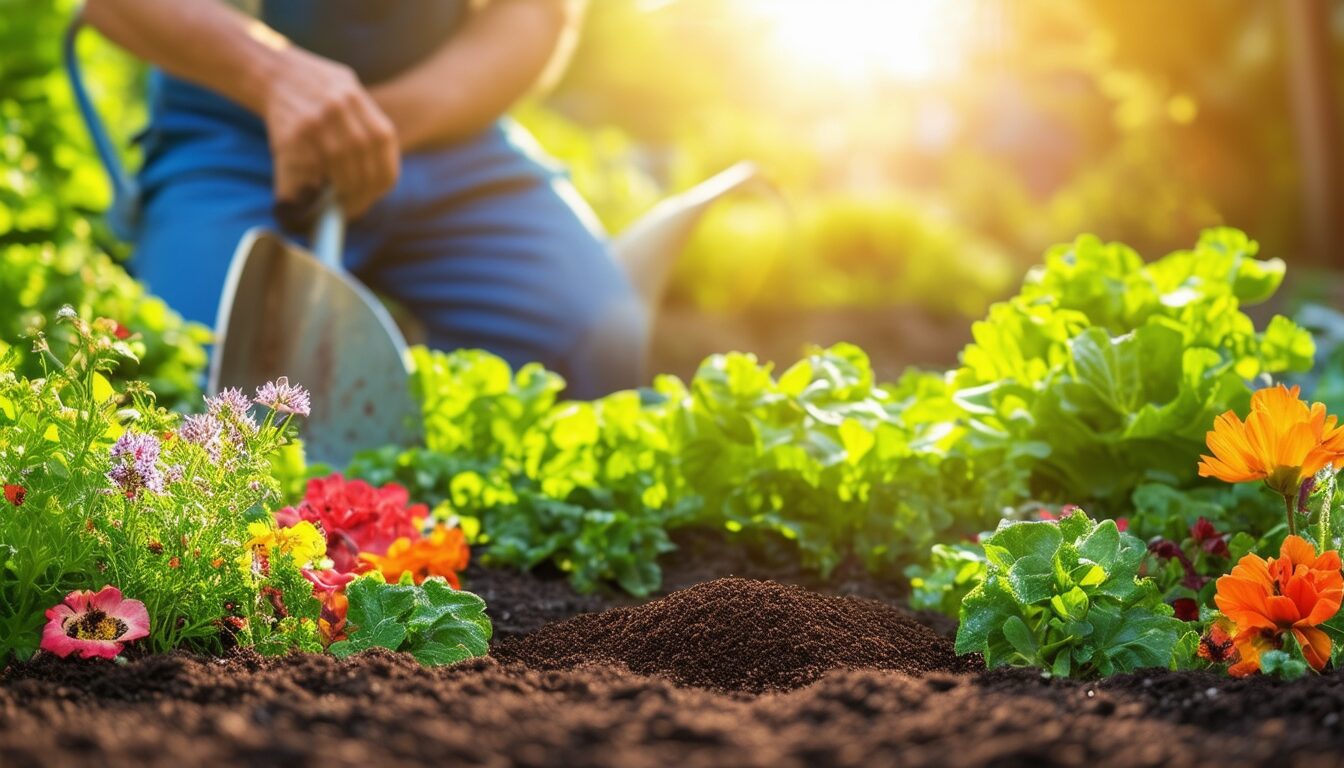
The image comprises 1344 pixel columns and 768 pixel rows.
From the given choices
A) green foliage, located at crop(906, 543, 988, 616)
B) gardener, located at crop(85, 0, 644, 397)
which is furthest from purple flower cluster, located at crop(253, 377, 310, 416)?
gardener, located at crop(85, 0, 644, 397)

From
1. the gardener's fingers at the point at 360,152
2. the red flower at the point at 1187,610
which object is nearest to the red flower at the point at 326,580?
the red flower at the point at 1187,610

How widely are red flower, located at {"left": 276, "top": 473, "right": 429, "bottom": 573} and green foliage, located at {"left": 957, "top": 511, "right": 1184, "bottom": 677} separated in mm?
790

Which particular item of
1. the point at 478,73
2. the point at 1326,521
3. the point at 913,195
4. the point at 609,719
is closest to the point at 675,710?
the point at 609,719

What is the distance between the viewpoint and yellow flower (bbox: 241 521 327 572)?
1372 millimetres

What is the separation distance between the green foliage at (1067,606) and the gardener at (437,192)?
2.00 m

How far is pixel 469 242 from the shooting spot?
11.3ft

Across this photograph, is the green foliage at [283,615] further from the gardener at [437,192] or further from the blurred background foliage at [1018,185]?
the blurred background foliage at [1018,185]

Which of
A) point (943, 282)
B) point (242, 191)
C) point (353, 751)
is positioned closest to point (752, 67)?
point (943, 282)

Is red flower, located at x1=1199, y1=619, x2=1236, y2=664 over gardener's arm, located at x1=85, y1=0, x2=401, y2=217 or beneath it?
beneath

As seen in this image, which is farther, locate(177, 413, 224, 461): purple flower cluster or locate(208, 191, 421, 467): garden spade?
locate(208, 191, 421, 467): garden spade

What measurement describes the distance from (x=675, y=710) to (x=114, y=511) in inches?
25.9

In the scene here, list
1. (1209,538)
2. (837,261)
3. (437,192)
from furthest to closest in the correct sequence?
(837,261) < (437,192) < (1209,538)

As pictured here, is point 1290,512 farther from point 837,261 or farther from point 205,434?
point 837,261

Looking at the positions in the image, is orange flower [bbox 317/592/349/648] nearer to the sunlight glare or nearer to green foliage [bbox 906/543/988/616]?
green foliage [bbox 906/543/988/616]
